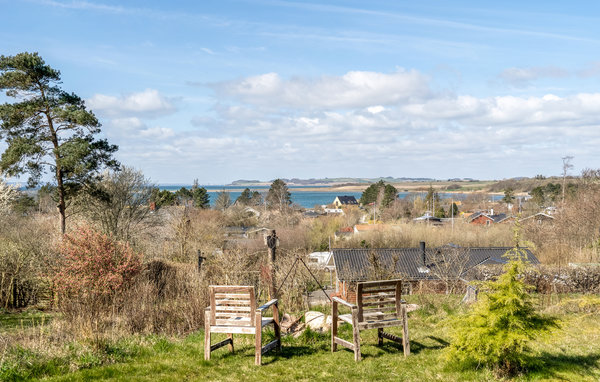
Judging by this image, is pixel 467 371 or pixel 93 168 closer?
pixel 467 371

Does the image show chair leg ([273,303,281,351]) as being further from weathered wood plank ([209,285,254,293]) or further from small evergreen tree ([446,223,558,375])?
small evergreen tree ([446,223,558,375])

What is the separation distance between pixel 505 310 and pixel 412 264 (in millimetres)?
25595

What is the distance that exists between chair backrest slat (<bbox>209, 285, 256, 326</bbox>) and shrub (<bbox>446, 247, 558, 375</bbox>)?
2.84 metres

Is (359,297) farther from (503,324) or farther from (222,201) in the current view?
(222,201)

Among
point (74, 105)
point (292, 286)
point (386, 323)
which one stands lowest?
point (292, 286)

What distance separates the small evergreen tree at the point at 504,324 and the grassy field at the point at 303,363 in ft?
1.01

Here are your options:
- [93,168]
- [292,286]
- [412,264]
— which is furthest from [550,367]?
[412,264]

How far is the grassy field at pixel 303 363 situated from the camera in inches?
236

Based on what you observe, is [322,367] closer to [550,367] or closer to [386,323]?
[386,323]

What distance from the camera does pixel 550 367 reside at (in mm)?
6012

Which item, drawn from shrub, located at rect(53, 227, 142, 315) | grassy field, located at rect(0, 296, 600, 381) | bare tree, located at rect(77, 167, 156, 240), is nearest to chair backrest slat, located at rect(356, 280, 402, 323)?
grassy field, located at rect(0, 296, 600, 381)

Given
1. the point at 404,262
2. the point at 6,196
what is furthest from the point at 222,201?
the point at 404,262

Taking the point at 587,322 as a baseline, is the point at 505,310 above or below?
above

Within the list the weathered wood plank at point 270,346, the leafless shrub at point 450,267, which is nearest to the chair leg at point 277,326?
the weathered wood plank at point 270,346
